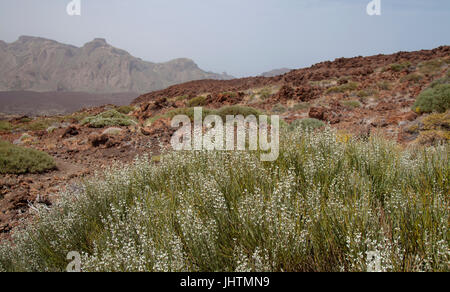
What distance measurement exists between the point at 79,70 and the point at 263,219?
178836mm

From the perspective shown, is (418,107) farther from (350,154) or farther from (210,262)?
(210,262)

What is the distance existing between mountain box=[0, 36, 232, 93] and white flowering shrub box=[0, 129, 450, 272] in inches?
5379

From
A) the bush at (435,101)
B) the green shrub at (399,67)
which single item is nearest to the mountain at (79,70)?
the green shrub at (399,67)

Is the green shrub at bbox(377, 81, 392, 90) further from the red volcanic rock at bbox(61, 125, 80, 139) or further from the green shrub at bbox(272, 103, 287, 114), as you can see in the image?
the red volcanic rock at bbox(61, 125, 80, 139)

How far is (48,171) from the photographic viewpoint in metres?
7.75

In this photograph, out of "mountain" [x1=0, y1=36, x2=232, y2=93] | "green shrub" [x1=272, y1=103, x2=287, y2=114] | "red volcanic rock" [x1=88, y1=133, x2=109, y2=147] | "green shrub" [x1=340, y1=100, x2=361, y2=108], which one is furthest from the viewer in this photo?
"mountain" [x1=0, y1=36, x2=232, y2=93]

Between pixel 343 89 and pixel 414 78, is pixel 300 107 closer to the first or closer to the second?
pixel 343 89

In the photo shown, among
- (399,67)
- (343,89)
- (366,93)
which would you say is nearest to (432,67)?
(399,67)

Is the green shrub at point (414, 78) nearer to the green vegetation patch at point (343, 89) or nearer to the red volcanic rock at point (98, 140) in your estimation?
the green vegetation patch at point (343, 89)

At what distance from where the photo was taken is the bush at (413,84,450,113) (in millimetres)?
9289

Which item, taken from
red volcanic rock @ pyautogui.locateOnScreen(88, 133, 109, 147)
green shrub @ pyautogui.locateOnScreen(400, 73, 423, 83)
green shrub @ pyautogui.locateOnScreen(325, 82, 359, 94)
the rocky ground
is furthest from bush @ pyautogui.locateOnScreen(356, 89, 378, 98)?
red volcanic rock @ pyautogui.locateOnScreen(88, 133, 109, 147)

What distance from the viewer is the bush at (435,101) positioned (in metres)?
9.29

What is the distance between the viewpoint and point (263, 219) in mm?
2430
